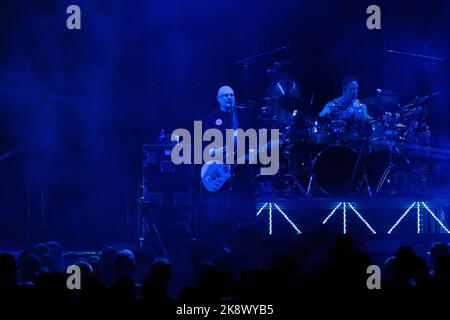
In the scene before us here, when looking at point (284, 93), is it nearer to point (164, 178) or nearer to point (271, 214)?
point (271, 214)

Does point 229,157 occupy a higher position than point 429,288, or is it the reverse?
point 229,157

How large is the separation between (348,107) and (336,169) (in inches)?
41.8

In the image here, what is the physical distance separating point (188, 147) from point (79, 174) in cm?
193

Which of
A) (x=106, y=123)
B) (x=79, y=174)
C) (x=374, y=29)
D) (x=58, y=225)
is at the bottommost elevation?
(x=58, y=225)

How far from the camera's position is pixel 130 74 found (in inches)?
382

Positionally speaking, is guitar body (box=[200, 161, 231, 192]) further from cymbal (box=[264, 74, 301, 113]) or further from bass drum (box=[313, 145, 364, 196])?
bass drum (box=[313, 145, 364, 196])

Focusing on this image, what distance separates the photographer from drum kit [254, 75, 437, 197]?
9109 mm

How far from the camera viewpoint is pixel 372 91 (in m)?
11.2

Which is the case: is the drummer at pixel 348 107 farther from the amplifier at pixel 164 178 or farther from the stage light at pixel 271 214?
the amplifier at pixel 164 178

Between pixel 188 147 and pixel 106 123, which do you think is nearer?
pixel 188 147

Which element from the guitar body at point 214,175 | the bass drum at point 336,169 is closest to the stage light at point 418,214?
the bass drum at point 336,169

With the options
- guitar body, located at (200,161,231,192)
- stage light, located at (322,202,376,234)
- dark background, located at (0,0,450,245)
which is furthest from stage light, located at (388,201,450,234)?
dark background, located at (0,0,450,245)
